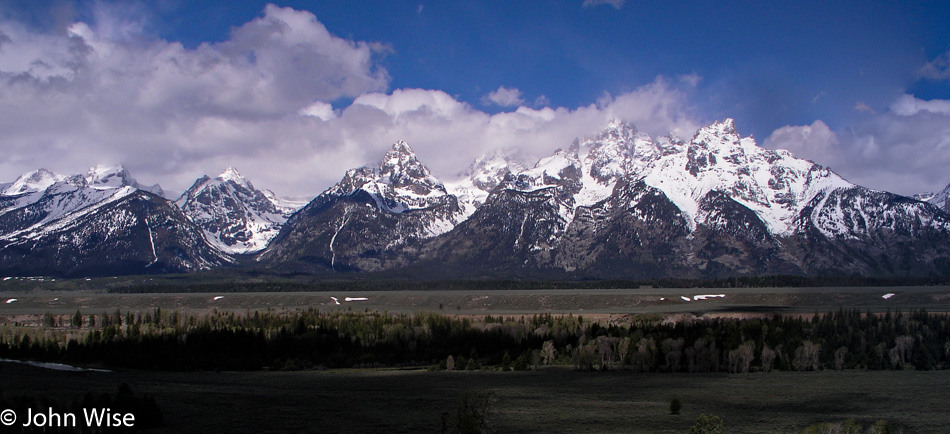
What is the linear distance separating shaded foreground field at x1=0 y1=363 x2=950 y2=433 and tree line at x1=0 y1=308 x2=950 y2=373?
8.00 metres

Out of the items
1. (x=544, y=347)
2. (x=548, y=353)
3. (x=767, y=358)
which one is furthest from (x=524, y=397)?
A: (x=767, y=358)

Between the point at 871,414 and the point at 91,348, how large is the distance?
126 metres

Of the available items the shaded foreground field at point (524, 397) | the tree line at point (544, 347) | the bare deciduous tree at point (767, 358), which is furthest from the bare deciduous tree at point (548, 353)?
the bare deciduous tree at point (767, 358)

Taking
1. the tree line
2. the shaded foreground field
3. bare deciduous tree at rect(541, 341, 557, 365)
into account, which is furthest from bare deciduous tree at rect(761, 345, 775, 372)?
bare deciduous tree at rect(541, 341, 557, 365)

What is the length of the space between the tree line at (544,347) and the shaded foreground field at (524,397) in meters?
8.00

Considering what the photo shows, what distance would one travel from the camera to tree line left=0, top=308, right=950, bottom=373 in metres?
128

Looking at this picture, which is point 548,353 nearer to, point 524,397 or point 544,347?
point 544,347

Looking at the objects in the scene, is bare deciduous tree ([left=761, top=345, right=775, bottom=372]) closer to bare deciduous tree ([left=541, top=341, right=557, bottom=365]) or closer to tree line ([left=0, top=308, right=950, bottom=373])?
tree line ([left=0, top=308, right=950, bottom=373])

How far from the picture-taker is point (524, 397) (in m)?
94.2

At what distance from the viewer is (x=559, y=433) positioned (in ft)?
233

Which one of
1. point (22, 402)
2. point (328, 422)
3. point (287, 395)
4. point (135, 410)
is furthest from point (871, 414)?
point (22, 402)

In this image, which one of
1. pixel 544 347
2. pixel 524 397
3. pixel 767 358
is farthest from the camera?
pixel 544 347

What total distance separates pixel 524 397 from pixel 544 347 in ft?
149

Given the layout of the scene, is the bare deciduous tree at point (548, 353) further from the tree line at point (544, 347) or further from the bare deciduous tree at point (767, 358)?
the bare deciduous tree at point (767, 358)
